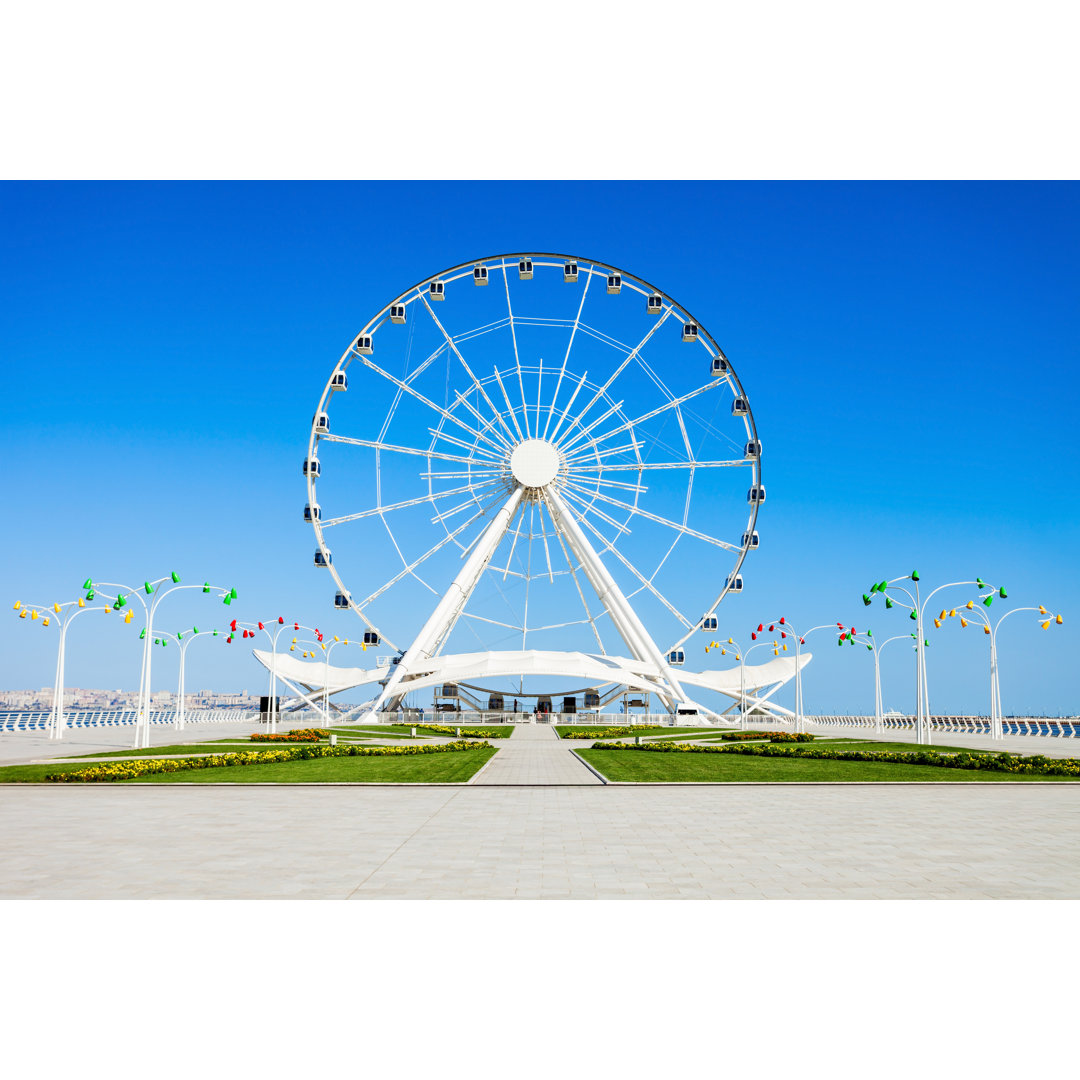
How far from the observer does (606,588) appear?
1932 inches

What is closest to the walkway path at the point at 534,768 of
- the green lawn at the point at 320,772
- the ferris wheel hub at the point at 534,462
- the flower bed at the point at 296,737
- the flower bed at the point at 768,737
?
the green lawn at the point at 320,772

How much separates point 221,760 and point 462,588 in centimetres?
2397

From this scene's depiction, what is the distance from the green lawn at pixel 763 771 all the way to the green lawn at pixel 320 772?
3.92 meters

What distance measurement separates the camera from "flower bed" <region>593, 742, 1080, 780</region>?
2301 cm

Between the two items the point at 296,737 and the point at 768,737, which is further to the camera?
the point at 768,737

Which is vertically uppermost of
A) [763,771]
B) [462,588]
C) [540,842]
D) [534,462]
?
[534,462]

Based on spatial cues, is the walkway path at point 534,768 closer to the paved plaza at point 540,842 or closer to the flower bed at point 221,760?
the paved plaza at point 540,842

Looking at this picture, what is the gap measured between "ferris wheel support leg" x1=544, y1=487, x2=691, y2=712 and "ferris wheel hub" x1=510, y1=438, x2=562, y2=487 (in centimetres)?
83

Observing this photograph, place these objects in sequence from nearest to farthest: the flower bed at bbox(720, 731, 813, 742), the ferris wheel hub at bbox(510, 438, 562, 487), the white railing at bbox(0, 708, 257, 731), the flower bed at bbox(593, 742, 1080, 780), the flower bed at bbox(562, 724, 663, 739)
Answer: the flower bed at bbox(593, 742, 1080, 780)
the flower bed at bbox(720, 731, 813, 742)
the flower bed at bbox(562, 724, 663, 739)
the ferris wheel hub at bbox(510, 438, 562, 487)
the white railing at bbox(0, 708, 257, 731)

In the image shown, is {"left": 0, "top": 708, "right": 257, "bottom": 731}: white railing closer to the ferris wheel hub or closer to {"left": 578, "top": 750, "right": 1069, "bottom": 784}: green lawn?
the ferris wheel hub

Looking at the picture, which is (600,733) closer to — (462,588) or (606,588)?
(606,588)

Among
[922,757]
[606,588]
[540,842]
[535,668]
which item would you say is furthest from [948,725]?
[540,842]

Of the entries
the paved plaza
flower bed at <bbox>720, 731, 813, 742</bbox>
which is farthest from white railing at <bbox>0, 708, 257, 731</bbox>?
the paved plaza
